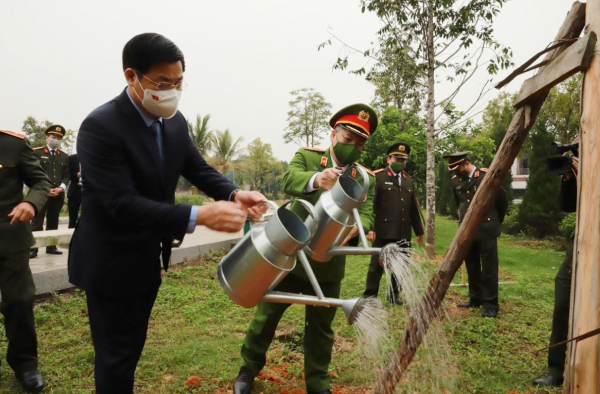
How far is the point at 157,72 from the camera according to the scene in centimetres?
198

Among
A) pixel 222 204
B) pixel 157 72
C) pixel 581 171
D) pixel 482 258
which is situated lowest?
pixel 482 258

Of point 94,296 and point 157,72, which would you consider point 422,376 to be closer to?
point 94,296

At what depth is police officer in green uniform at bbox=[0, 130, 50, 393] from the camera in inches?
128

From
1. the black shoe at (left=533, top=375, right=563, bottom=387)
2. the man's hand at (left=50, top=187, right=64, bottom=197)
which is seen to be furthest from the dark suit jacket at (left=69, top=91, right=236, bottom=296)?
the man's hand at (left=50, top=187, right=64, bottom=197)

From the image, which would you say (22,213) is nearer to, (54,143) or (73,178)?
(54,143)

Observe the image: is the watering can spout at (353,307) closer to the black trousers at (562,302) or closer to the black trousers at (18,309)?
the black trousers at (562,302)

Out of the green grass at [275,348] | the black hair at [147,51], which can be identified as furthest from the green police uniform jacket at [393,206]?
the black hair at [147,51]

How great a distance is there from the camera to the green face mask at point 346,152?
3.15 metres

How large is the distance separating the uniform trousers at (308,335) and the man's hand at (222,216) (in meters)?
1.45

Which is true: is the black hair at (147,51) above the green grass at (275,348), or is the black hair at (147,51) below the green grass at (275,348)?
above

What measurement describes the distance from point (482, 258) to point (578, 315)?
3982mm

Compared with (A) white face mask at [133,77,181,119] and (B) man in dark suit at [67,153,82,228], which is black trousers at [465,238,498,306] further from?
(B) man in dark suit at [67,153,82,228]

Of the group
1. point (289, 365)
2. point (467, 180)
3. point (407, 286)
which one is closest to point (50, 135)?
point (289, 365)

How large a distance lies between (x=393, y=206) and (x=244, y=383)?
376cm
